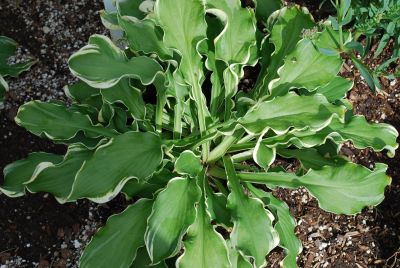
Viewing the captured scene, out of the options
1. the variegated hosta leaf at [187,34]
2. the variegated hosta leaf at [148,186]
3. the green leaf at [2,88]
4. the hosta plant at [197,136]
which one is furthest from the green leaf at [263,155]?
the green leaf at [2,88]

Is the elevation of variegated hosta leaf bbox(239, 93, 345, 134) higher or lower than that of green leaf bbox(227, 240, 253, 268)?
higher

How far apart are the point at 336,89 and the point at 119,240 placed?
3.07 ft

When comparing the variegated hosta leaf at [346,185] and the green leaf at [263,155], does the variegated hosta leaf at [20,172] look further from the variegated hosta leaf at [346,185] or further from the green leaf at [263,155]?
the variegated hosta leaf at [346,185]

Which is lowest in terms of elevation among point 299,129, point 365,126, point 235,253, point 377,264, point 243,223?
point 377,264

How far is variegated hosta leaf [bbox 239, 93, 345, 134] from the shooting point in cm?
160

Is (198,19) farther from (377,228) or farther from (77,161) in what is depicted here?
(377,228)

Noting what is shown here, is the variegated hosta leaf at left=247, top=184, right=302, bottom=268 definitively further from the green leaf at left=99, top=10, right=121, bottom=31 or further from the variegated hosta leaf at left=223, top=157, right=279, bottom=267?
the green leaf at left=99, top=10, right=121, bottom=31

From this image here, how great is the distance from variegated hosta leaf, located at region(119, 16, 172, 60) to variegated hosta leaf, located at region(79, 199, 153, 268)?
50cm

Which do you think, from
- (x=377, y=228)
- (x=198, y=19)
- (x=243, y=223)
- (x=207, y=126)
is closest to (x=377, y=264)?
(x=377, y=228)

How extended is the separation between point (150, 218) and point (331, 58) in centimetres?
83

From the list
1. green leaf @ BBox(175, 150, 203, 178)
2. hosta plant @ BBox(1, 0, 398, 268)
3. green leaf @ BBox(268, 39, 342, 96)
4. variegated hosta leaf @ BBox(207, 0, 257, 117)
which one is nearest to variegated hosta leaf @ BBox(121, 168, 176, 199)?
hosta plant @ BBox(1, 0, 398, 268)

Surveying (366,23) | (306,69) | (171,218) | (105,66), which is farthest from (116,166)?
(366,23)

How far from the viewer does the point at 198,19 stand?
169cm

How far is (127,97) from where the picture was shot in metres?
1.79
